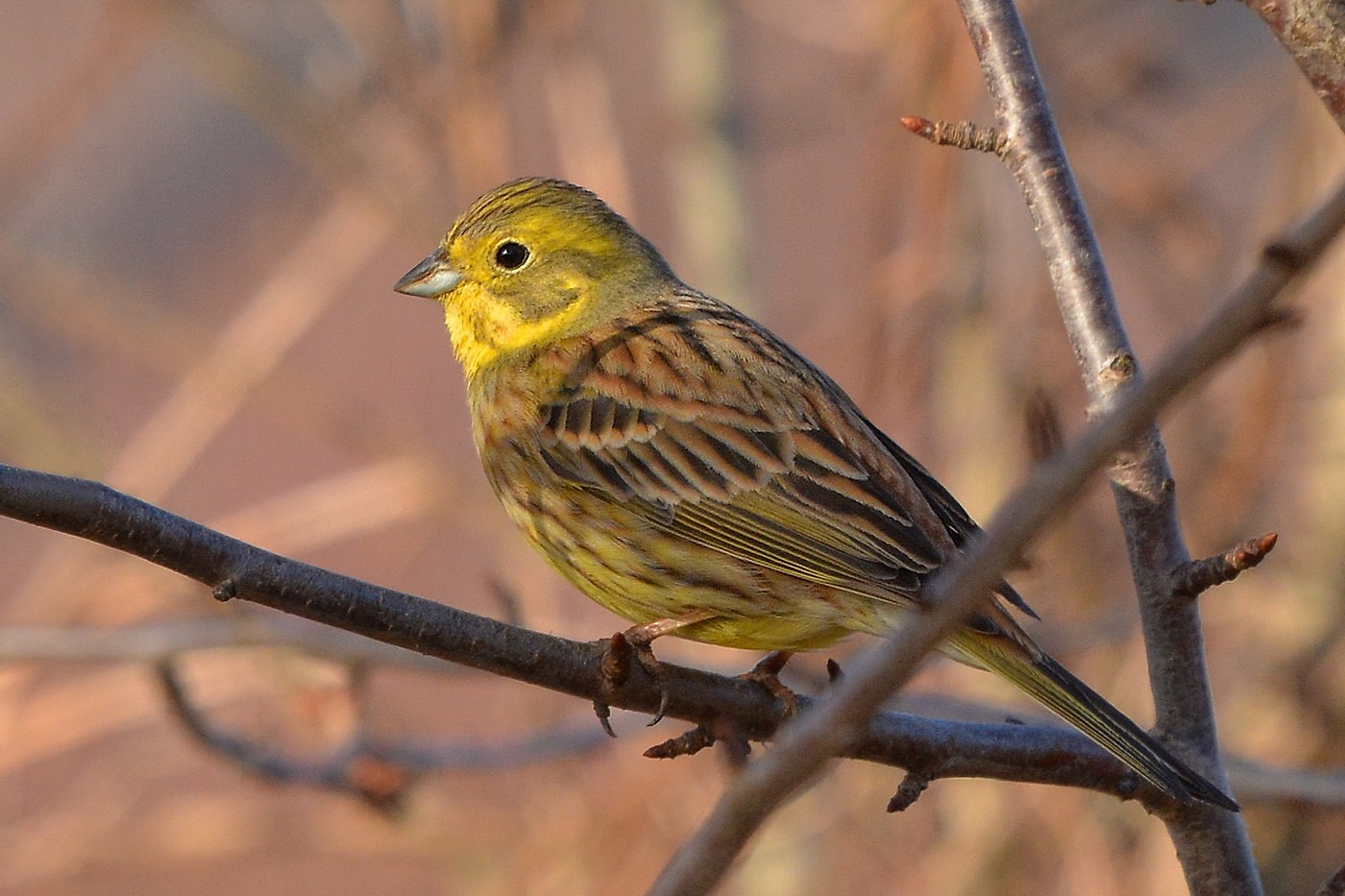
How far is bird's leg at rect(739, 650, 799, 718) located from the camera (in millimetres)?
2885

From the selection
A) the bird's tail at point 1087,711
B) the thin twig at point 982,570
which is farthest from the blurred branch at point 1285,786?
the thin twig at point 982,570

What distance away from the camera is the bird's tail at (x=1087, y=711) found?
2439 mm

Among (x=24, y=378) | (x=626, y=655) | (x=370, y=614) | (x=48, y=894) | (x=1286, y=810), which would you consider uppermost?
(x=24, y=378)

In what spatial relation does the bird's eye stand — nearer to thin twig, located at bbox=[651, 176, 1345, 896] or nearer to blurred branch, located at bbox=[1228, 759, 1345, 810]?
blurred branch, located at bbox=[1228, 759, 1345, 810]

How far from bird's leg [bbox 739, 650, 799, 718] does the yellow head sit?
115cm

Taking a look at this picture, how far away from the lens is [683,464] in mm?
3480

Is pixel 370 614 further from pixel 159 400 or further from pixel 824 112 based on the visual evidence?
pixel 159 400

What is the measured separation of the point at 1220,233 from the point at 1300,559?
1.27 metres

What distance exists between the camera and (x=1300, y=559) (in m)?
5.46

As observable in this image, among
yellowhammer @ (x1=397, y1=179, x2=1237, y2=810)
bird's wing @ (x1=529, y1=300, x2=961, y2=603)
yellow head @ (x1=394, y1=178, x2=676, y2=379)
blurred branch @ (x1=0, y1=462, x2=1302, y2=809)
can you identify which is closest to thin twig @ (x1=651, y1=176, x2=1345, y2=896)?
blurred branch @ (x1=0, y1=462, x2=1302, y2=809)

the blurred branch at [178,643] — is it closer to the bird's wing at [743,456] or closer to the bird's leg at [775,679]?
the bird's wing at [743,456]

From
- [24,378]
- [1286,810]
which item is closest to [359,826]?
[24,378]

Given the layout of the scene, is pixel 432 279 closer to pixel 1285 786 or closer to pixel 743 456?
pixel 743 456

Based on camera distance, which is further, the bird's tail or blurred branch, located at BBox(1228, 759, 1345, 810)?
blurred branch, located at BBox(1228, 759, 1345, 810)
